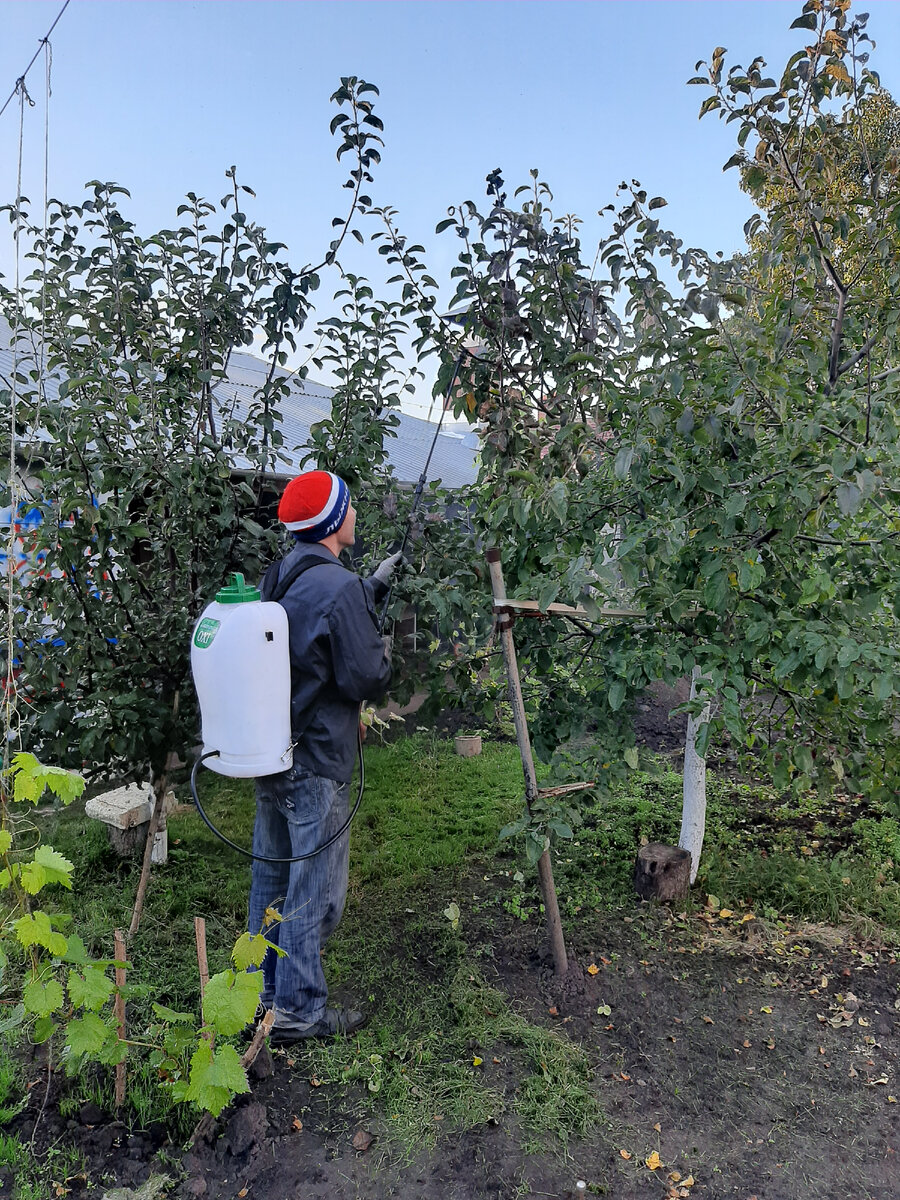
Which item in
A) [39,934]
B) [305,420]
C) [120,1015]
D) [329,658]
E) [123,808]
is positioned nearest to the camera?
[39,934]

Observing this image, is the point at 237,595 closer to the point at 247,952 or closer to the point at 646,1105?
the point at 247,952

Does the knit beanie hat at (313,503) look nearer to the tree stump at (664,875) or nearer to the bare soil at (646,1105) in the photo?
the bare soil at (646,1105)

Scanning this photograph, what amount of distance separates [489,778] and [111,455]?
11.4 feet

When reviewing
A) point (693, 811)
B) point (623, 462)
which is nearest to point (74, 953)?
point (623, 462)

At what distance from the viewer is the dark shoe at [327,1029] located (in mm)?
2742

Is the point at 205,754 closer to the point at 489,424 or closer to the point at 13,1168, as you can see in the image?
the point at 13,1168

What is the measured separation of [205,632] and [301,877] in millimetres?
940

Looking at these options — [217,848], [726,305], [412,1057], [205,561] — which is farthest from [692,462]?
[217,848]

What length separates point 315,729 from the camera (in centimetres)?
266

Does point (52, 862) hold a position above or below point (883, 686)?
below

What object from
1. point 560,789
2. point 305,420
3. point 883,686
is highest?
point 305,420

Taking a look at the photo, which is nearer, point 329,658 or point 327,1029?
point 329,658

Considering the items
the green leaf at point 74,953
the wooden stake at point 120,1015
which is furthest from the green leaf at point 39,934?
the wooden stake at point 120,1015

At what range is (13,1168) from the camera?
7.04 ft
